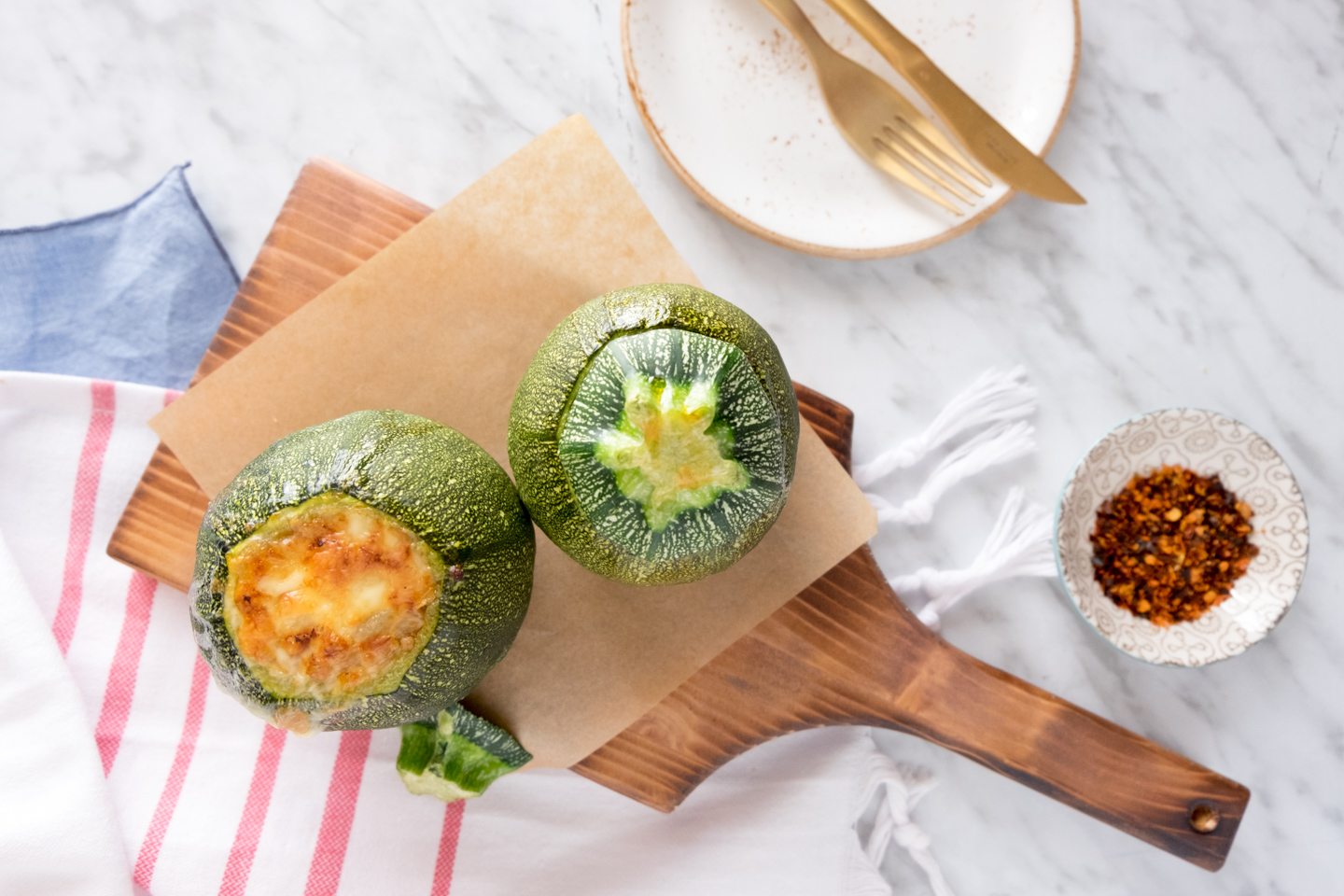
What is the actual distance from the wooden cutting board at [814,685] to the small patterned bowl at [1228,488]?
0.15 meters

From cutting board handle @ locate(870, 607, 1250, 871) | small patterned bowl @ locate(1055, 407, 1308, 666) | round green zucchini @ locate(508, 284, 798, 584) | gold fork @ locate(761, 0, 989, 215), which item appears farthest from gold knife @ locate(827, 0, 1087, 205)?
cutting board handle @ locate(870, 607, 1250, 871)

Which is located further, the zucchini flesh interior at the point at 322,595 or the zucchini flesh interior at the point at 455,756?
the zucchini flesh interior at the point at 455,756

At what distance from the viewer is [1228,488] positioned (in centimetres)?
137

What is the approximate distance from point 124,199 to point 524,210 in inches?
29.5

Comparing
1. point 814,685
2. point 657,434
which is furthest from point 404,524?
point 814,685

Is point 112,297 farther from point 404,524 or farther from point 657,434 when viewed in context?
point 657,434

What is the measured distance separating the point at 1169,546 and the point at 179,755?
4.89 ft

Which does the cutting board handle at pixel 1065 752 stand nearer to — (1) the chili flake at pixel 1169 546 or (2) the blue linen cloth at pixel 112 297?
(1) the chili flake at pixel 1169 546

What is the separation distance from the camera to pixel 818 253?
131 centimetres

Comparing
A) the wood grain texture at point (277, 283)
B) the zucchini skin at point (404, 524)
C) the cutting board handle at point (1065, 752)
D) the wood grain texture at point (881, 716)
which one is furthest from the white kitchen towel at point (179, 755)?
the cutting board handle at point (1065, 752)

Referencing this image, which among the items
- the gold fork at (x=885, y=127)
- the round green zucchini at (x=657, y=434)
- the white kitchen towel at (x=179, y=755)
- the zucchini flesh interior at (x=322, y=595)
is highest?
the gold fork at (x=885, y=127)

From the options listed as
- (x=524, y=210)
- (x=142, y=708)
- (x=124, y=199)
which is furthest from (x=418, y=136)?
(x=142, y=708)

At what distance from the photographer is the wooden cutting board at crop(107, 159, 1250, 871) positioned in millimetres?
1209

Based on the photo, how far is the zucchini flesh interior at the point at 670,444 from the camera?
0.89m
